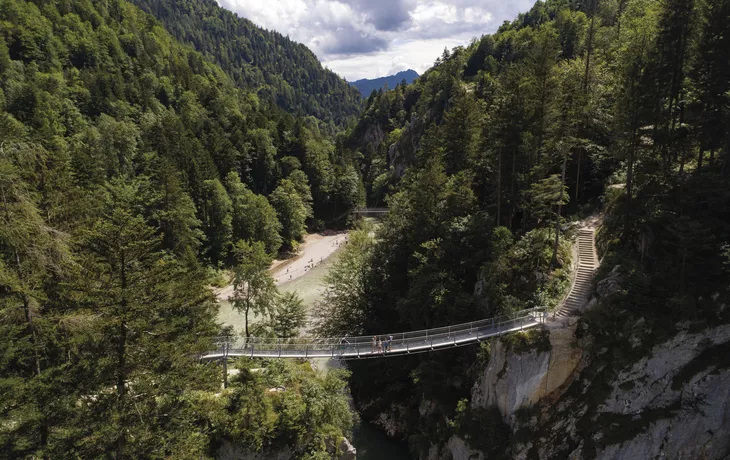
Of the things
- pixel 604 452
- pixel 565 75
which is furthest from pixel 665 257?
pixel 565 75

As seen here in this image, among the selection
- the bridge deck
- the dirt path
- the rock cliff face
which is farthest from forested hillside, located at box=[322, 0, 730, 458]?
the dirt path

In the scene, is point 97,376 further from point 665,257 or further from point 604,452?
point 665,257

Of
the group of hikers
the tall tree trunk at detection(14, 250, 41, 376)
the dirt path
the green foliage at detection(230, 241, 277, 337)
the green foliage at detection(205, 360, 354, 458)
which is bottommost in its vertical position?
the dirt path

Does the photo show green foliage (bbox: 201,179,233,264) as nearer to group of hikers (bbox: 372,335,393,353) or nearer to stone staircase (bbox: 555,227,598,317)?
group of hikers (bbox: 372,335,393,353)

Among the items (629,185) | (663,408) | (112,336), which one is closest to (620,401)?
(663,408)

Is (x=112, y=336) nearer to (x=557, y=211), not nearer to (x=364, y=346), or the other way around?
(x=364, y=346)

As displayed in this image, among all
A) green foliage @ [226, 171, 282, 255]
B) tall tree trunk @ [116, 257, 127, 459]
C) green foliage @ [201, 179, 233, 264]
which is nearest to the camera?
tall tree trunk @ [116, 257, 127, 459]
